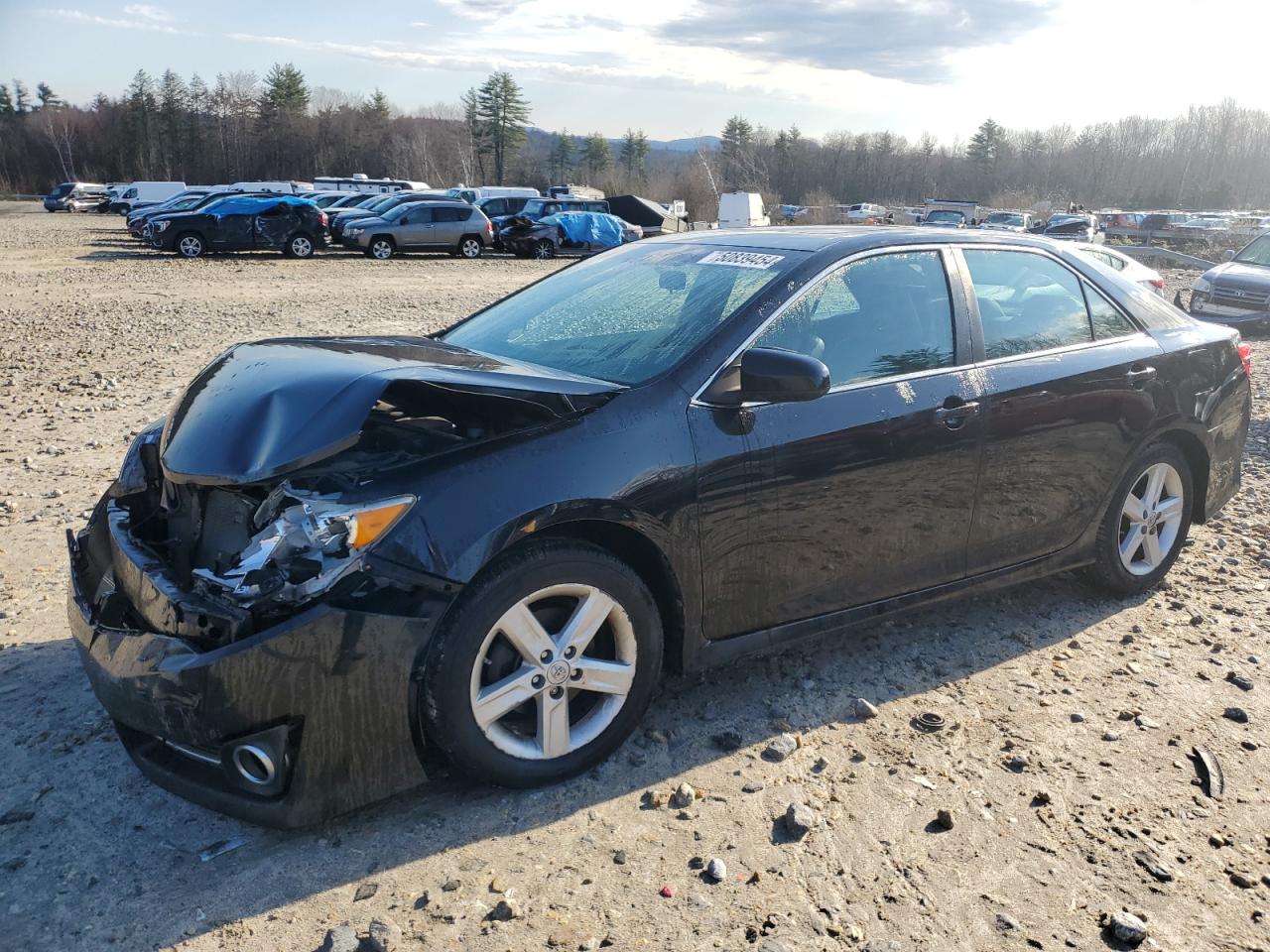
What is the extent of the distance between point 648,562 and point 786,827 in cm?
91

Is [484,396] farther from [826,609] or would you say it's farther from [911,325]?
[911,325]

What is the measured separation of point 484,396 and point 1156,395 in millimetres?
3241

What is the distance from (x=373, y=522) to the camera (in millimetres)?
2633

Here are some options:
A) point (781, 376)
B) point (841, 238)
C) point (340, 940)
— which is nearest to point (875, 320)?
point (841, 238)

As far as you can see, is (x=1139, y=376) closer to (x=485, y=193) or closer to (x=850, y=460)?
(x=850, y=460)

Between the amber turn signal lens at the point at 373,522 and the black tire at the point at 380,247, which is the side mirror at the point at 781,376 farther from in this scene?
the black tire at the point at 380,247

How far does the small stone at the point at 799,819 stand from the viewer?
2.90m

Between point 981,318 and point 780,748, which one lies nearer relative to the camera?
point 780,748

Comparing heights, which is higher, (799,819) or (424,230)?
(424,230)

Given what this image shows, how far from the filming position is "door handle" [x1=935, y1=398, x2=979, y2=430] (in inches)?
148

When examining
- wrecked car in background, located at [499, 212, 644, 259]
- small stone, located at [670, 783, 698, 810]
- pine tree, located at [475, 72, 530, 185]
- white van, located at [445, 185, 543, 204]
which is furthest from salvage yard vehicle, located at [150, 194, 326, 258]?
pine tree, located at [475, 72, 530, 185]

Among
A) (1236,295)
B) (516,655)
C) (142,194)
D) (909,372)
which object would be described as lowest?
(516,655)

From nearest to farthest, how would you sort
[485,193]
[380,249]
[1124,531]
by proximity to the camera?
[1124,531] → [380,249] → [485,193]

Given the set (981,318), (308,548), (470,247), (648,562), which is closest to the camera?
(308,548)
